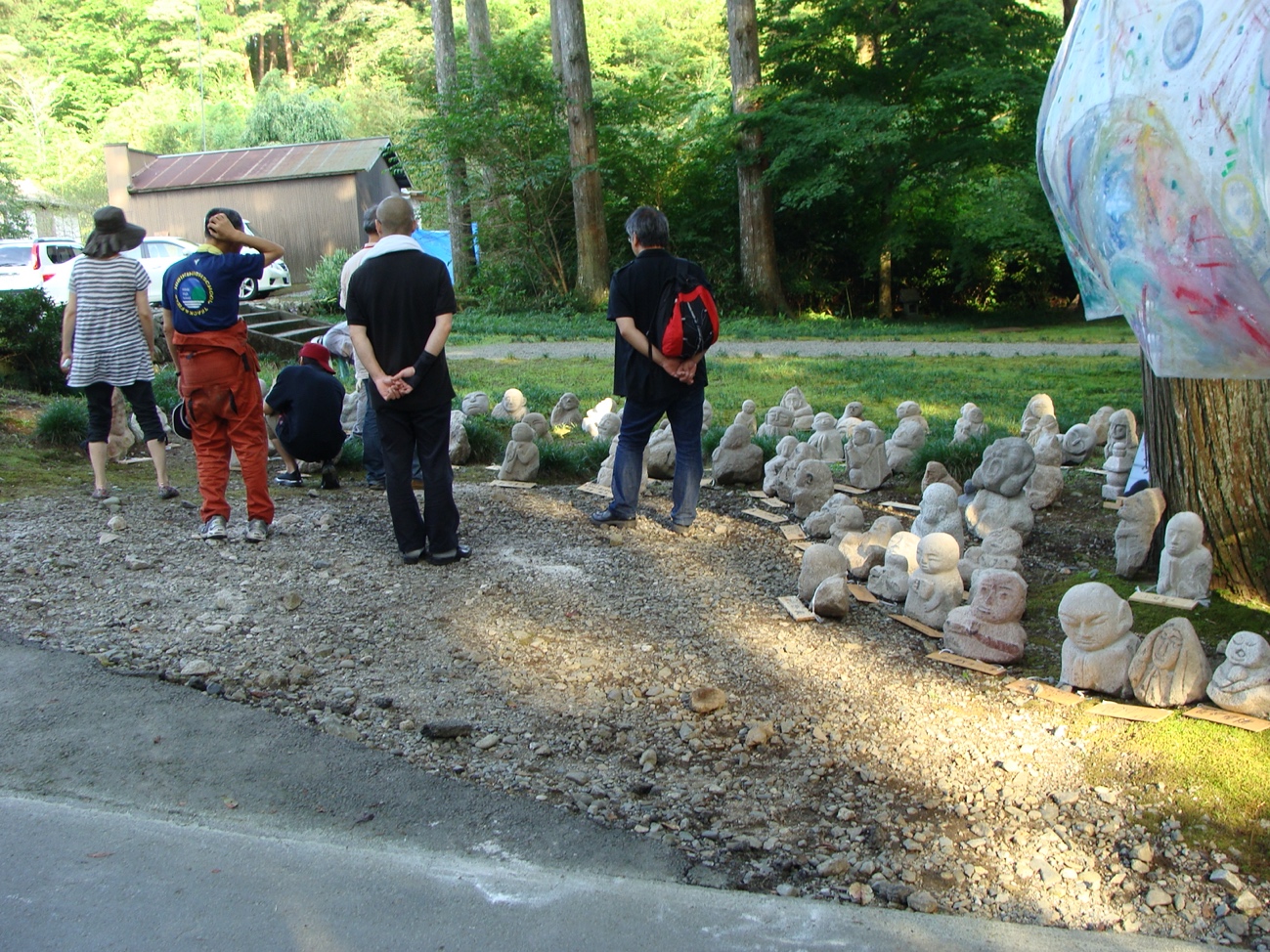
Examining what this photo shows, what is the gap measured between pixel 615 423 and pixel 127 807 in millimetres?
5629

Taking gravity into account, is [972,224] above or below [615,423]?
above

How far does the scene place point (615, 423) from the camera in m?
8.41

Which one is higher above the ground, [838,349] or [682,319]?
[682,319]

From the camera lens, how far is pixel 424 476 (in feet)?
18.0

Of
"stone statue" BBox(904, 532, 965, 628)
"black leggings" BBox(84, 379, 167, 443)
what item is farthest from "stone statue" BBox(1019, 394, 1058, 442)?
"black leggings" BBox(84, 379, 167, 443)

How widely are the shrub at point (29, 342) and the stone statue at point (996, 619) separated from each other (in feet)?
30.0

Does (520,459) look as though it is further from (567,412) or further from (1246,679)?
(1246,679)

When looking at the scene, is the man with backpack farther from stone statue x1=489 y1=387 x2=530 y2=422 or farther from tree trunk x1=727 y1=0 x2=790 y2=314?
tree trunk x1=727 y1=0 x2=790 y2=314

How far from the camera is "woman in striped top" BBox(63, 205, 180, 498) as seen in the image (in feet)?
21.0

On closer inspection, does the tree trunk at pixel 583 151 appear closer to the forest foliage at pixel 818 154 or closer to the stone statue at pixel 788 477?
the forest foliage at pixel 818 154

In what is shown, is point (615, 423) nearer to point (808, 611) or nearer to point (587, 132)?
point (808, 611)

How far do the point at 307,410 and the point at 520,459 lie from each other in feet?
4.74

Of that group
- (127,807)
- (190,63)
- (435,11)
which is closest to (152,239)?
(435,11)

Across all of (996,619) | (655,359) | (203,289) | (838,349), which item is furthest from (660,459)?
(838,349)
